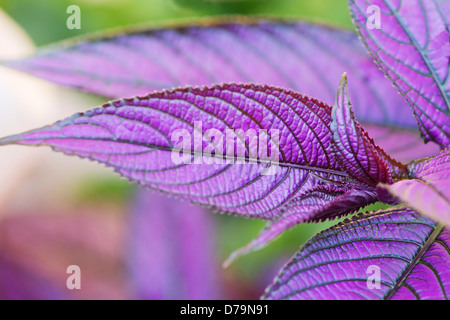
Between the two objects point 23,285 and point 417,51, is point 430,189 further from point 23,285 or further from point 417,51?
point 23,285

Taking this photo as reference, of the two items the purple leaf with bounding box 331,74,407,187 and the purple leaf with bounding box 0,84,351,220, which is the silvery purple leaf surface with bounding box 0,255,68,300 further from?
the purple leaf with bounding box 331,74,407,187

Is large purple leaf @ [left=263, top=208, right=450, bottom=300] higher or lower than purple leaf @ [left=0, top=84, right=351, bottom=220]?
lower

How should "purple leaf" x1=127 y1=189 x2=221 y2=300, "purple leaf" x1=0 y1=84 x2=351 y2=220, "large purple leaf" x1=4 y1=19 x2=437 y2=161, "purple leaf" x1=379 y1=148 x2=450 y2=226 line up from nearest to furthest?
1. "purple leaf" x1=379 y1=148 x2=450 y2=226
2. "purple leaf" x1=0 y1=84 x2=351 y2=220
3. "large purple leaf" x1=4 y1=19 x2=437 y2=161
4. "purple leaf" x1=127 y1=189 x2=221 y2=300

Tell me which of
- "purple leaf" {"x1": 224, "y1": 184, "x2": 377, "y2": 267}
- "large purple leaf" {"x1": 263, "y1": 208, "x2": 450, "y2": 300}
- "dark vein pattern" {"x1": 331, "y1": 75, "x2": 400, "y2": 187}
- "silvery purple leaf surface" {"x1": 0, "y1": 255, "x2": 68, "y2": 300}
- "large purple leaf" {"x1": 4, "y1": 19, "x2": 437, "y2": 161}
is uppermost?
"large purple leaf" {"x1": 4, "y1": 19, "x2": 437, "y2": 161}

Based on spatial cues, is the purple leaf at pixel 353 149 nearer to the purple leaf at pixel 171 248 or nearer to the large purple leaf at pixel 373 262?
the large purple leaf at pixel 373 262

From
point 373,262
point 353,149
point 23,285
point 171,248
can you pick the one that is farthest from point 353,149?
point 23,285

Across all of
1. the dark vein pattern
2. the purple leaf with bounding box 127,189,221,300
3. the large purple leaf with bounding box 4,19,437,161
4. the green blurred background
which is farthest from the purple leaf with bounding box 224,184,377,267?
the green blurred background

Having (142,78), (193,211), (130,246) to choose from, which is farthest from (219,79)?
(130,246)
